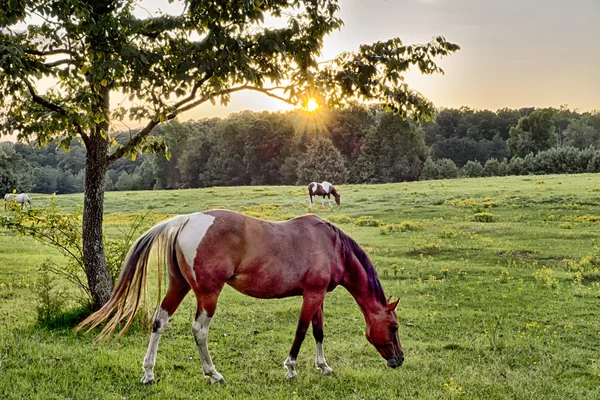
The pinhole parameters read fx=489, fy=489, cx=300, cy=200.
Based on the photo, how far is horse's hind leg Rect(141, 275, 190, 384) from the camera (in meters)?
5.87

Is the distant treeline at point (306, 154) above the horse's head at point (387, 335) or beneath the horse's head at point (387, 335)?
above

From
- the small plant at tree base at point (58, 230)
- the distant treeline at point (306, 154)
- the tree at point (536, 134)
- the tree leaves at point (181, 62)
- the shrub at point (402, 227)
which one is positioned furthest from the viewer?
the tree at point (536, 134)

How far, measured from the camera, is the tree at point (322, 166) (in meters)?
68.2

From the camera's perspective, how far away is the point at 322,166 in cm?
6856

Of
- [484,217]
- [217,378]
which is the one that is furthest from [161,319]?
[484,217]

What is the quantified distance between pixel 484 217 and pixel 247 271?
18.7 meters

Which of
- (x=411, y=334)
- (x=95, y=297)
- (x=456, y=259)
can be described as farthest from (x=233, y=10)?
(x=456, y=259)

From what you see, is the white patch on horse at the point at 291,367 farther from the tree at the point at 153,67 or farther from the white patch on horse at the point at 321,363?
the tree at the point at 153,67

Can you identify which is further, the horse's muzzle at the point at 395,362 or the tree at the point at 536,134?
the tree at the point at 536,134

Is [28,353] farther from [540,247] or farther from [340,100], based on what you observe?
[540,247]

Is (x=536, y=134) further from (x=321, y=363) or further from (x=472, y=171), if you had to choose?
(x=321, y=363)

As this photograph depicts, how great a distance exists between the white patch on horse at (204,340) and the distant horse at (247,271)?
12 mm

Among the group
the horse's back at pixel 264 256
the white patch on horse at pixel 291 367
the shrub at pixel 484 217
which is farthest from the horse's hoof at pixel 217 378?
the shrub at pixel 484 217

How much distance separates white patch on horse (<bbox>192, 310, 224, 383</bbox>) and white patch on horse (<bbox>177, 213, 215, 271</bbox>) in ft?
2.07
